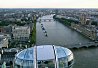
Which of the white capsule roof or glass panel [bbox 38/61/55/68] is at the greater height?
the white capsule roof

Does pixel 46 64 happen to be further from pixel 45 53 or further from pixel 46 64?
pixel 45 53

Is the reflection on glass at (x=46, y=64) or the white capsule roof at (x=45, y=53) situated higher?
the white capsule roof at (x=45, y=53)

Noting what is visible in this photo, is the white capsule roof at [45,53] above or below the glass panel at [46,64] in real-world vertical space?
above

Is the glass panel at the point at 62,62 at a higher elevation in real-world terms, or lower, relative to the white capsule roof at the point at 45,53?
lower

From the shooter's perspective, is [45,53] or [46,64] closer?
[46,64]

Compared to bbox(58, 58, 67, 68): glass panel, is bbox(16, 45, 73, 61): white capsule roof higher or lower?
higher

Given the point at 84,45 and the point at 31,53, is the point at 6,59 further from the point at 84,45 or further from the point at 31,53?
the point at 31,53

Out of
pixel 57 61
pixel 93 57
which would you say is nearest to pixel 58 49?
pixel 57 61

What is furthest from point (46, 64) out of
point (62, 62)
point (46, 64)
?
point (62, 62)
